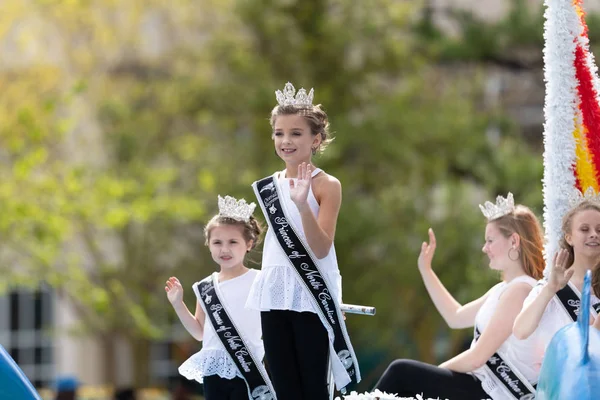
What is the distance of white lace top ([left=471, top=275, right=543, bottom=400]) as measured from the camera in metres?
5.45

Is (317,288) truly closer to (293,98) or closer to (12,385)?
(293,98)

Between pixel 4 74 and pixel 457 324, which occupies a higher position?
pixel 4 74

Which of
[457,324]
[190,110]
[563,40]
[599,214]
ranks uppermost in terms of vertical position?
[190,110]

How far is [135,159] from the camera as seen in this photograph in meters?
19.8

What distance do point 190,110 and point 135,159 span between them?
1.34 meters

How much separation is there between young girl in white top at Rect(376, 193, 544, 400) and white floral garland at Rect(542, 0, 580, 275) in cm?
25

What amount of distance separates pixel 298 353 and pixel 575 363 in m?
1.49

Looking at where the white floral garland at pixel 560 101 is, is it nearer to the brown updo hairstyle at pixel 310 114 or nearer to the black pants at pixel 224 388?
the brown updo hairstyle at pixel 310 114

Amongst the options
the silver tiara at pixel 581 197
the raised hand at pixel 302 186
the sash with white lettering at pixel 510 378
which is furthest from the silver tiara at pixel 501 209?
the raised hand at pixel 302 186

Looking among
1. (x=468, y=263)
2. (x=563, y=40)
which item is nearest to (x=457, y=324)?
(x=563, y=40)

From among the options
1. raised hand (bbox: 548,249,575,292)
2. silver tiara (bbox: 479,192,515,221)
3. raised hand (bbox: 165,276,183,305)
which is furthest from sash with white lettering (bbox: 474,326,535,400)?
raised hand (bbox: 165,276,183,305)

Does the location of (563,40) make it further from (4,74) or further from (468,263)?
(4,74)

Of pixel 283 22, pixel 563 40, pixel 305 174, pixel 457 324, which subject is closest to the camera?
pixel 305 174

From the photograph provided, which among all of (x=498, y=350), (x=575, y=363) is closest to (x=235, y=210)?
(x=498, y=350)
